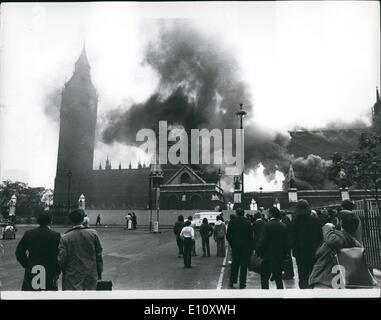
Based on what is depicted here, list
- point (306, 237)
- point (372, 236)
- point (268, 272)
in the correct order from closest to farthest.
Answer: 1. point (268, 272)
2. point (306, 237)
3. point (372, 236)

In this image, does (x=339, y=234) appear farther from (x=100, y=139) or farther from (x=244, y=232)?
(x=100, y=139)

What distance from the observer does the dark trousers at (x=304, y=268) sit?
23.6ft

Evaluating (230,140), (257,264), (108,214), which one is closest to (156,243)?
(230,140)

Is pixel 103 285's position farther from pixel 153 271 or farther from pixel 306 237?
pixel 153 271

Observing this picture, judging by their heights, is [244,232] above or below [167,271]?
above

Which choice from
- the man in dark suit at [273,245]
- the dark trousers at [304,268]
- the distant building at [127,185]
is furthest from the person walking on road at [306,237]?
the distant building at [127,185]

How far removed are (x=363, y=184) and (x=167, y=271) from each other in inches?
301

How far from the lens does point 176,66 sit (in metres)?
10.9

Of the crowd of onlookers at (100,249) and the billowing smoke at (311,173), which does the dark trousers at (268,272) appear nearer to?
the crowd of onlookers at (100,249)

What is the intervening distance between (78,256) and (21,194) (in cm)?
804

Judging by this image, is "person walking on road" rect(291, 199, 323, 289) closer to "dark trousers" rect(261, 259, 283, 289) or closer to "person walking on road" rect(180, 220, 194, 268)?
"dark trousers" rect(261, 259, 283, 289)

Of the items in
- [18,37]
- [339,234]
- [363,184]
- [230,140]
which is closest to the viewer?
[339,234]

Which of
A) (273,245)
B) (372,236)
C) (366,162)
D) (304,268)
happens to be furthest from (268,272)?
(366,162)

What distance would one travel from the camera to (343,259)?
209 inches
